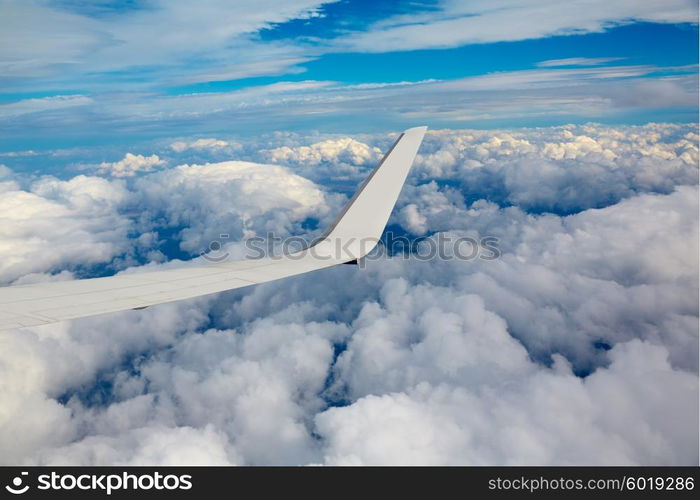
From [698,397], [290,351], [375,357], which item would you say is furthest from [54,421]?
[698,397]

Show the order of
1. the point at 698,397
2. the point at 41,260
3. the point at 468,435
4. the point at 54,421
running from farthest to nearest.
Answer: the point at 41,260
the point at 54,421
the point at 698,397
the point at 468,435

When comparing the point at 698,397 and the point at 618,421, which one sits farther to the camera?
the point at 698,397

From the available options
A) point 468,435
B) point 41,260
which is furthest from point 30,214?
point 468,435

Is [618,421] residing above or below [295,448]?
above
